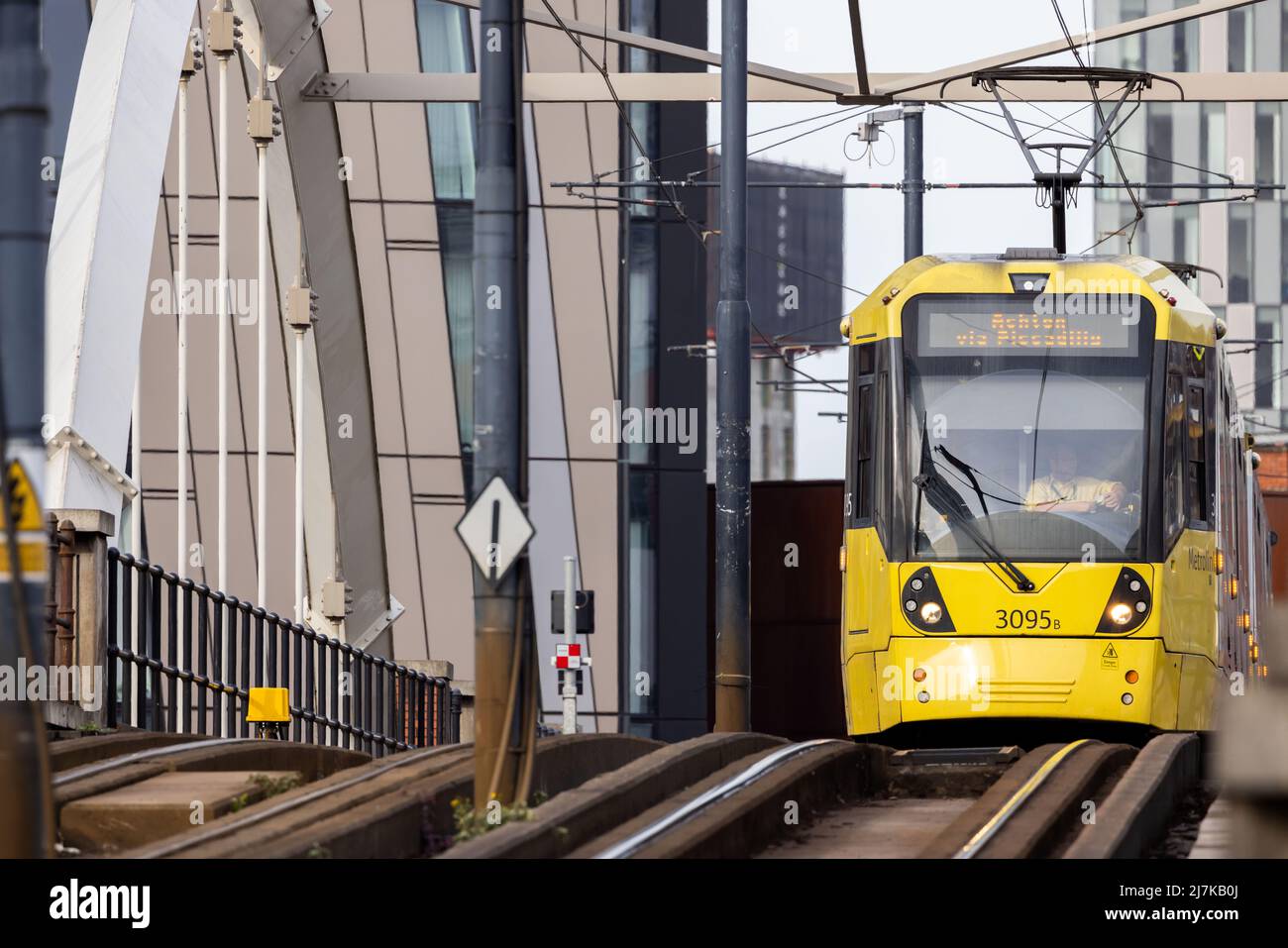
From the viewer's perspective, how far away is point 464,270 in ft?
108

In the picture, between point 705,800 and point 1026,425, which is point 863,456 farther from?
point 705,800

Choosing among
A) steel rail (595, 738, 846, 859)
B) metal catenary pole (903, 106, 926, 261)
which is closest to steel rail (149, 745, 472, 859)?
steel rail (595, 738, 846, 859)

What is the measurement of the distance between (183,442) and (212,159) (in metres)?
9.92

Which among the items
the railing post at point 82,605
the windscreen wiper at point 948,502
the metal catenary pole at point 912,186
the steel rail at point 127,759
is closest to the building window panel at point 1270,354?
the metal catenary pole at point 912,186

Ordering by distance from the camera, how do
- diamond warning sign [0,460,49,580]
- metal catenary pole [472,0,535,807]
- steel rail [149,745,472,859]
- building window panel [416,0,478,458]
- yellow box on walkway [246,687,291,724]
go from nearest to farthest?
diamond warning sign [0,460,49,580], steel rail [149,745,472,859], metal catenary pole [472,0,535,807], yellow box on walkway [246,687,291,724], building window panel [416,0,478,458]

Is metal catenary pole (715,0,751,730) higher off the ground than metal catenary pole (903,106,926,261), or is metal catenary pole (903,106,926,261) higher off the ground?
metal catenary pole (903,106,926,261)

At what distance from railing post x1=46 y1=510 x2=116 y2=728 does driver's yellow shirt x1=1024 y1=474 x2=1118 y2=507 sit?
567 centimetres

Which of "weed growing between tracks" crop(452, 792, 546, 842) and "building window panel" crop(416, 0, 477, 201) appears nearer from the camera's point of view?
"weed growing between tracks" crop(452, 792, 546, 842)

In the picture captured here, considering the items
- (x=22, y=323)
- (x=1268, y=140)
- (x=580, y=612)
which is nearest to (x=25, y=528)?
(x=22, y=323)

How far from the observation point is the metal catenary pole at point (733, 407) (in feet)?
59.5

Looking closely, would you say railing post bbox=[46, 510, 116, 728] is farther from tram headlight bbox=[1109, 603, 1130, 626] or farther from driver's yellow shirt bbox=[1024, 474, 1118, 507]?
tram headlight bbox=[1109, 603, 1130, 626]

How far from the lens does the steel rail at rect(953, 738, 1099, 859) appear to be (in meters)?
8.36
